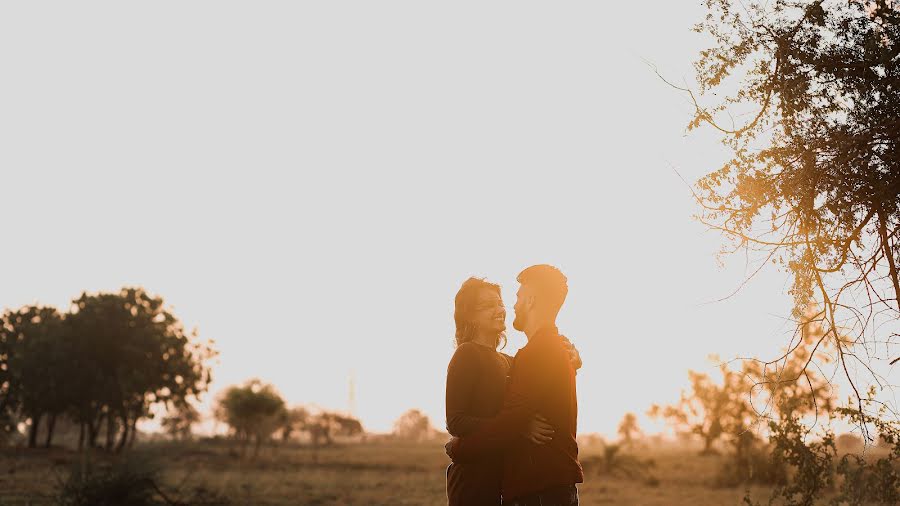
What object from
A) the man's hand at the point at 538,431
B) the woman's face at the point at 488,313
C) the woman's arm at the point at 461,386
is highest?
the woman's face at the point at 488,313

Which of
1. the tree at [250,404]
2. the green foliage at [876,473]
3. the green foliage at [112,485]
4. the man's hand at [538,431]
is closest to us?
the man's hand at [538,431]

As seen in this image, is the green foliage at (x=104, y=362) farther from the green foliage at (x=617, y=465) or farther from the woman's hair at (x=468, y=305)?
the woman's hair at (x=468, y=305)

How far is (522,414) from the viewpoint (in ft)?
15.3

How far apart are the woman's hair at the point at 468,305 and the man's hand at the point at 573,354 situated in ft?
1.43

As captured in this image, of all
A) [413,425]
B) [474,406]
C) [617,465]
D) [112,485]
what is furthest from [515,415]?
[413,425]

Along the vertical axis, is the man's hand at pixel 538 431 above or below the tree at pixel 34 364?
below

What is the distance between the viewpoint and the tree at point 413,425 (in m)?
134

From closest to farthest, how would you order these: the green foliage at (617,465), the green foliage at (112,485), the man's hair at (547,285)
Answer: the man's hair at (547,285), the green foliage at (112,485), the green foliage at (617,465)

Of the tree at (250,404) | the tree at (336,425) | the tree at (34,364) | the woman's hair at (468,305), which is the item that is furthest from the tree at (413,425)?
the woman's hair at (468,305)

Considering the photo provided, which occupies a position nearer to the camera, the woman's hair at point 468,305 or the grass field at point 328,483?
the woman's hair at point 468,305

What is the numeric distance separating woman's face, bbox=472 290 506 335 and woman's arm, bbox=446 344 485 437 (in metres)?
0.21

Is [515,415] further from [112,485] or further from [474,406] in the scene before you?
[112,485]

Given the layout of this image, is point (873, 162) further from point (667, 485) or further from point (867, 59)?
point (667, 485)

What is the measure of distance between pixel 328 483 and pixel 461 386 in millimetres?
25687
